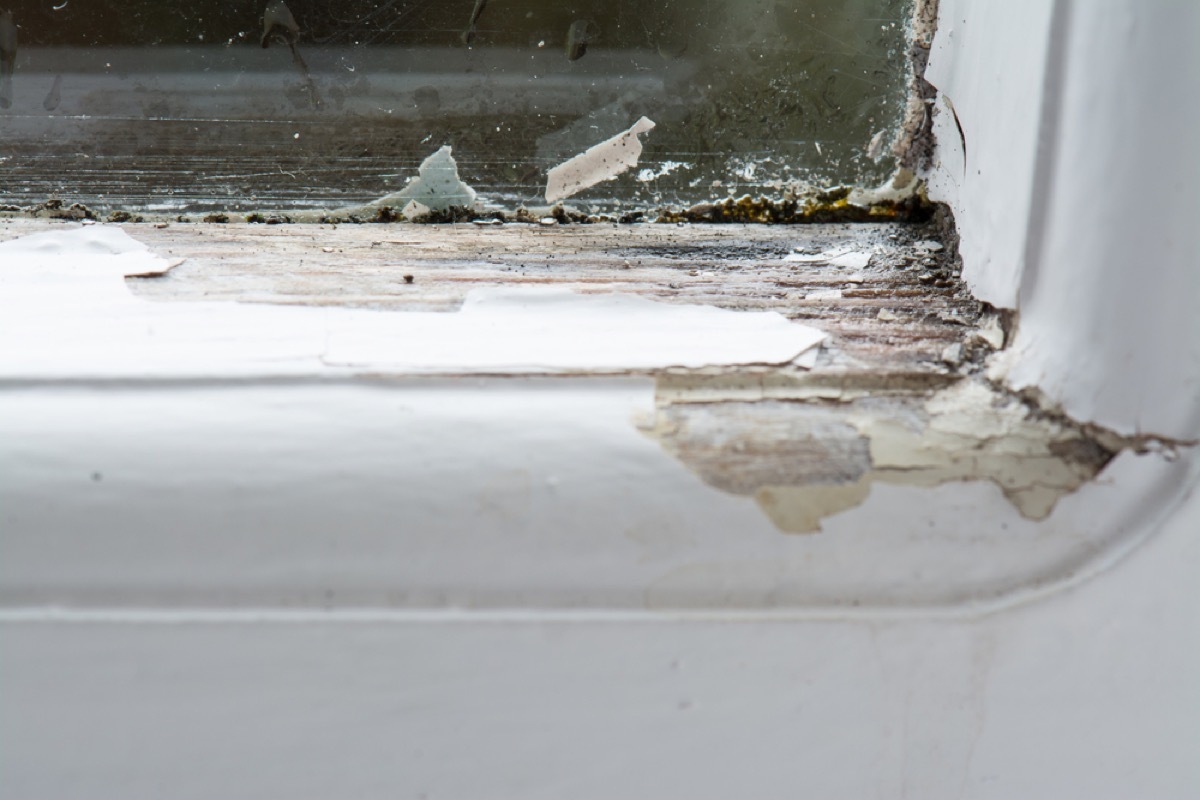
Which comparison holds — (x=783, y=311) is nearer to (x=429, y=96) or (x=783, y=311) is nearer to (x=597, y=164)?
(x=597, y=164)

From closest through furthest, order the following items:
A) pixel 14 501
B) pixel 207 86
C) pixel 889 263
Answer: pixel 14 501 < pixel 889 263 < pixel 207 86

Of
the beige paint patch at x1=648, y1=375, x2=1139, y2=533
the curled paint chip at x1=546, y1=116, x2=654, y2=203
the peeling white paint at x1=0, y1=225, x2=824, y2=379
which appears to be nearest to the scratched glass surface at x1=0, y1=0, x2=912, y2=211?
the curled paint chip at x1=546, y1=116, x2=654, y2=203

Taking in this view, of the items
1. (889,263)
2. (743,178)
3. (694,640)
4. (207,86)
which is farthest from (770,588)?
(207,86)

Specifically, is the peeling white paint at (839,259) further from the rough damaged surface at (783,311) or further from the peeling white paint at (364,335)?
the peeling white paint at (364,335)

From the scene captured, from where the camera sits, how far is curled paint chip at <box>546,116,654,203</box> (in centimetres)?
80

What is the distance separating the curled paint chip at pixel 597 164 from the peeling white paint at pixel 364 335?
24 cm

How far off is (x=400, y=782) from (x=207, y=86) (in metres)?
0.70

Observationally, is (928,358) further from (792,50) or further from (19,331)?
(19,331)

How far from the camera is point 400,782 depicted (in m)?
0.50

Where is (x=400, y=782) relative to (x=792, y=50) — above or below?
below

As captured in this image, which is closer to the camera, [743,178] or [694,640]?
[694,640]

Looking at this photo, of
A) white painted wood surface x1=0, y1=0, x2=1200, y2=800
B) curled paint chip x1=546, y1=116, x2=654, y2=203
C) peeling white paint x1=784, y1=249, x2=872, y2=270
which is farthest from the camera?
curled paint chip x1=546, y1=116, x2=654, y2=203

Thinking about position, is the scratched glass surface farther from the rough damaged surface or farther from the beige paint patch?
the beige paint patch

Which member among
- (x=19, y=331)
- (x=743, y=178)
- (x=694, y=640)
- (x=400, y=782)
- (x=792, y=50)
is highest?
(x=792, y=50)
